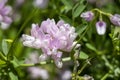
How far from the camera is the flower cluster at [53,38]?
112 centimetres

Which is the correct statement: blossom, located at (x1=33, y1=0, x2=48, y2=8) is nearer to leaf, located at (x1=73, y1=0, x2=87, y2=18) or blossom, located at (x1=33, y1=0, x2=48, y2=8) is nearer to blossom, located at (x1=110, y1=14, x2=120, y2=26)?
leaf, located at (x1=73, y1=0, x2=87, y2=18)

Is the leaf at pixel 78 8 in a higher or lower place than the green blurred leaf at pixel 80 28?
higher

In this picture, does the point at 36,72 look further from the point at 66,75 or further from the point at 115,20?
the point at 115,20

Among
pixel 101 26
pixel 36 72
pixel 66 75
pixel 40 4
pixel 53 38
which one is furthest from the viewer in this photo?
pixel 36 72

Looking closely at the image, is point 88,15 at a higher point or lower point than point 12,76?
higher

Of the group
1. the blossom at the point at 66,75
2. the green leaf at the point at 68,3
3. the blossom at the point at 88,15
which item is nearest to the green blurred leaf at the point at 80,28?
the blossom at the point at 88,15

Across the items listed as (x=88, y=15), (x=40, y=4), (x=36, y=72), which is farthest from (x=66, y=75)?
(x=88, y=15)

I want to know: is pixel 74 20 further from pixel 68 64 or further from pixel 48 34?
pixel 68 64

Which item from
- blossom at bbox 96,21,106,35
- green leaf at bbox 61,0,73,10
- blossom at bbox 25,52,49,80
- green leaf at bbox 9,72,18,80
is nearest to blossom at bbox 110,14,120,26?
blossom at bbox 96,21,106,35

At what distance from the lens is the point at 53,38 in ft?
3.75

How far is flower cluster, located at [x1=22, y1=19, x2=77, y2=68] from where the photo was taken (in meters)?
1.12

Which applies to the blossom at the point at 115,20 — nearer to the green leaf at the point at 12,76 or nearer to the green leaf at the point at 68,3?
the green leaf at the point at 68,3

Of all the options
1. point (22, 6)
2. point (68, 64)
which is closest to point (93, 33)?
point (68, 64)

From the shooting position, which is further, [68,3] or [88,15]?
[68,3]
